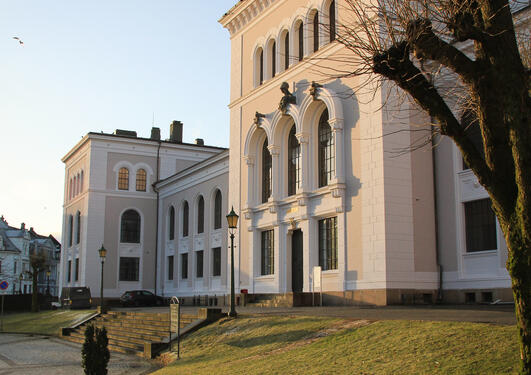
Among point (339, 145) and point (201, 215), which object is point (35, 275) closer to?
point (201, 215)

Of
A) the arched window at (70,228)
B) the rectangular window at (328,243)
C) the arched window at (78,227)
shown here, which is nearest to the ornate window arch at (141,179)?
the arched window at (78,227)

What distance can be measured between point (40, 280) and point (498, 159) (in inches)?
4808

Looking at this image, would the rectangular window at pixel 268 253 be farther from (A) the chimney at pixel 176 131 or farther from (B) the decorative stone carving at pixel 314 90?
(A) the chimney at pixel 176 131

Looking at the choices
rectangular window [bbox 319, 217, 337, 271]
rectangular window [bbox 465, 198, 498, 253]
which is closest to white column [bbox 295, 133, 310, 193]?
rectangular window [bbox 319, 217, 337, 271]

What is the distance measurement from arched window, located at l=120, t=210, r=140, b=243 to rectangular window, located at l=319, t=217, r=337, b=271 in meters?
25.8

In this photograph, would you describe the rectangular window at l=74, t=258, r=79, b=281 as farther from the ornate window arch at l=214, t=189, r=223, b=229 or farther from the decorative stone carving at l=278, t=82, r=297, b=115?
the decorative stone carving at l=278, t=82, r=297, b=115

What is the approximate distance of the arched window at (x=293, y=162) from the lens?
26.8m

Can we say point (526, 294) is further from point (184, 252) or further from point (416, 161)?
point (184, 252)

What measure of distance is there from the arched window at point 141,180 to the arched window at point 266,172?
21057 millimetres

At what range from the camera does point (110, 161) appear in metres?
48.2

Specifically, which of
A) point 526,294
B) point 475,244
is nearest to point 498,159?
point 526,294

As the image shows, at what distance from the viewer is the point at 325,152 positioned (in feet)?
82.3

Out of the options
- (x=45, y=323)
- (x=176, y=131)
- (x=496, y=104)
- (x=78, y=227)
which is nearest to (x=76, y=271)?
(x=78, y=227)

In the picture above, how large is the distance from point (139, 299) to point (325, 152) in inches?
860
